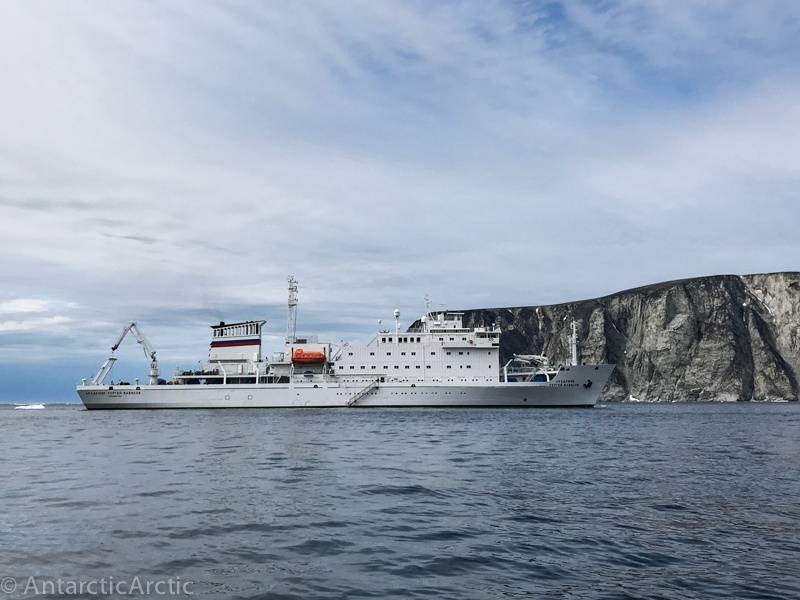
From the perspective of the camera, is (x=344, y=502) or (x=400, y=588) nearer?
(x=400, y=588)

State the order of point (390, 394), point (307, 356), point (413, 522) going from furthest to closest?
point (307, 356), point (390, 394), point (413, 522)

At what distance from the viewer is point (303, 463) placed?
1967 centimetres

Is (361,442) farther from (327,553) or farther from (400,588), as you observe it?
(400,588)

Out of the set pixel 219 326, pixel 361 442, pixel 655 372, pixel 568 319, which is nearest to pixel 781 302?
pixel 655 372

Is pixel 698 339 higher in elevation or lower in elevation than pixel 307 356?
higher

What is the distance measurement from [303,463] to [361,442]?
24.2 feet

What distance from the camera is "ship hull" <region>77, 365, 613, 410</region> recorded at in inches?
2285

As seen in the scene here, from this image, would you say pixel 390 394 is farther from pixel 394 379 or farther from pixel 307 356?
pixel 307 356

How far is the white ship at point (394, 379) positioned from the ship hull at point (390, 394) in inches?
3.5

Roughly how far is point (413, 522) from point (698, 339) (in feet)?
420

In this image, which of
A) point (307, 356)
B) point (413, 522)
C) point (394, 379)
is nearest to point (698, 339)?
point (394, 379)

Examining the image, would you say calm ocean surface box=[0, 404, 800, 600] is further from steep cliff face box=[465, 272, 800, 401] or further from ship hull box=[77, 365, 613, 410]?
steep cliff face box=[465, 272, 800, 401]

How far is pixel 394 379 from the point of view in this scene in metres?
59.7

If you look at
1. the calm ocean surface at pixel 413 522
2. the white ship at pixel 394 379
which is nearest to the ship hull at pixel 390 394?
the white ship at pixel 394 379
